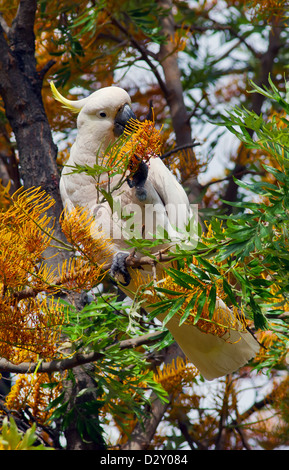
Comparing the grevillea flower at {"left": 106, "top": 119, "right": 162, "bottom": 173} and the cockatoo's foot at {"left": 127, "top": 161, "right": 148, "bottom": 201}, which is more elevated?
the cockatoo's foot at {"left": 127, "top": 161, "right": 148, "bottom": 201}

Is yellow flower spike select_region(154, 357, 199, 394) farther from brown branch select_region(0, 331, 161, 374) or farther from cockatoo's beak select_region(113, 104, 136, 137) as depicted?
cockatoo's beak select_region(113, 104, 136, 137)

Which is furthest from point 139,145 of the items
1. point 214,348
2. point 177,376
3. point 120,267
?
point 177,376

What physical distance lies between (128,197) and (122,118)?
309 mm

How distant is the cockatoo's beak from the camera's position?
2.16 metres

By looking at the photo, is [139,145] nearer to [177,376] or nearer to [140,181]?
[140,181]

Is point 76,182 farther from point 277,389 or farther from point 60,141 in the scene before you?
point 277,389

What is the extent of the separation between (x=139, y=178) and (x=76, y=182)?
37 cm

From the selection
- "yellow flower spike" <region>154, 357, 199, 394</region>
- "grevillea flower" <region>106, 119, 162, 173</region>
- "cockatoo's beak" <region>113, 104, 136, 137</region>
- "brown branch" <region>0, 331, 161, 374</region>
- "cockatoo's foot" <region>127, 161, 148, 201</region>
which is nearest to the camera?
"grevillea flower" <region>106, 119, 162, 173</region>

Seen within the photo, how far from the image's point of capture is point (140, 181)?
1961mm

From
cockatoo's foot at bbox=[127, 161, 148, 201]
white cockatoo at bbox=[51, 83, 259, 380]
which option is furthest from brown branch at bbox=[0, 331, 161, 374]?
cockatoo's foot at bbox=[127, 161, 148, 201]

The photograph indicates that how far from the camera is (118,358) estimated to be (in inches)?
74.0

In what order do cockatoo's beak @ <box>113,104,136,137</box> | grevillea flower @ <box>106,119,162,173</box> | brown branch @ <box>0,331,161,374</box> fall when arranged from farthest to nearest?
cockatoo's beak @ <box>113,104,136,137</box> → brown branch @ <box>0,331,161,374</box> → grevillea flower @ <box>106,119,162,173</box>

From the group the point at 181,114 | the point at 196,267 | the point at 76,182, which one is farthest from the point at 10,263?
the point at 181,114

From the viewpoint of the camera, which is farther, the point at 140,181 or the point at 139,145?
the point at 140,181
